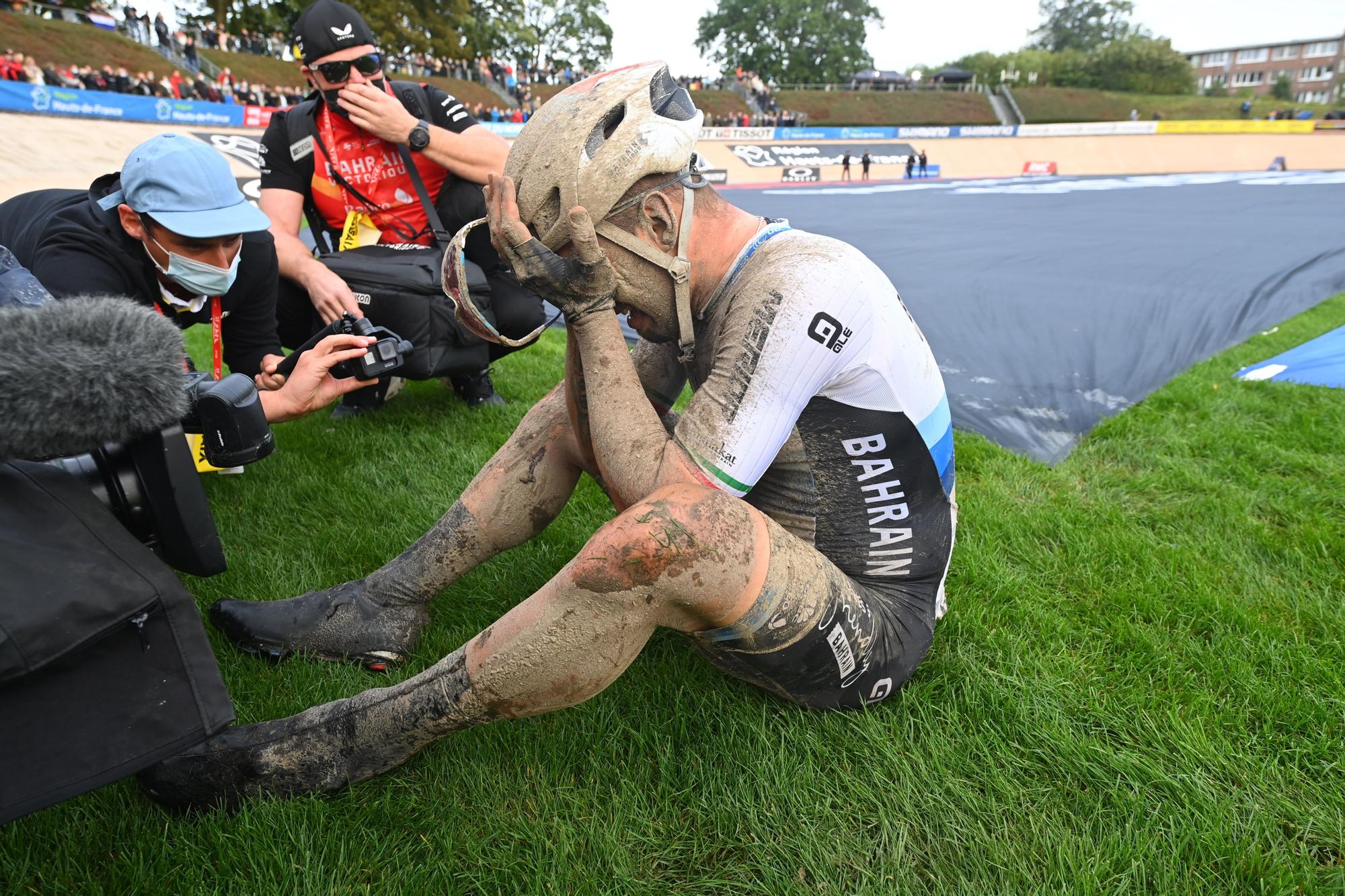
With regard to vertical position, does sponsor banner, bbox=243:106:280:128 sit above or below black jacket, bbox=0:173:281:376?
above

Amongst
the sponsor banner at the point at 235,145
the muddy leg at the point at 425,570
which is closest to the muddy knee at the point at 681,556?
the muddy leg at the point at 425,570

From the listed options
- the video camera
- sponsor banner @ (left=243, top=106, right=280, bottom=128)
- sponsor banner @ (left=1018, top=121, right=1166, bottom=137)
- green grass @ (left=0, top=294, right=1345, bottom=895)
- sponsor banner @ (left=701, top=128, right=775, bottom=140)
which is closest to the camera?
the video camera

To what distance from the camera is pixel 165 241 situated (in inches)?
107

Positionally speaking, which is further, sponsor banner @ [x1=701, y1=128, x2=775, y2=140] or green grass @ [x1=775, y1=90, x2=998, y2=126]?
green grass @ [x1=775, y1=90, x2=998, y2=126]

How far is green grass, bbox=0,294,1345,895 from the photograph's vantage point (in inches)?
64.6

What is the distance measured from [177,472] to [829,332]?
1.25 meters

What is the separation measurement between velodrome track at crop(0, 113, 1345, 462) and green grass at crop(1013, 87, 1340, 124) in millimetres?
35601

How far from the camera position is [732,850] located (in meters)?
1.74

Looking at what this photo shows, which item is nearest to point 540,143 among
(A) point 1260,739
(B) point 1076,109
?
(A) point 1260,739

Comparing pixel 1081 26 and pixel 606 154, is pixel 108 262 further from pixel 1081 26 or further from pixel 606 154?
pixel 1081 26

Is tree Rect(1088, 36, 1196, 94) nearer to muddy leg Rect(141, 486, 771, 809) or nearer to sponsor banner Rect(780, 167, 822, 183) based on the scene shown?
sponsor banner Rect(780, 167, 822, 183)

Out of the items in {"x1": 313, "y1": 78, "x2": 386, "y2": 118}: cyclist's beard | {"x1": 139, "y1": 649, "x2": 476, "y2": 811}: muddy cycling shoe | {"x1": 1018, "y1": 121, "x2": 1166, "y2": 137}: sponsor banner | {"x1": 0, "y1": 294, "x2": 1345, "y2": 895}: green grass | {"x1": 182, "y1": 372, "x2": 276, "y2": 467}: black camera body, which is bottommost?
{"x1": 0, "y1": 294, "x2": 1345, "y2": 895}: green grass

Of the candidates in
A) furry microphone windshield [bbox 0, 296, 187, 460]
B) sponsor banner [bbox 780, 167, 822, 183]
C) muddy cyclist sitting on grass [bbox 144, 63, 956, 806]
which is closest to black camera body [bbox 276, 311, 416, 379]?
muddy cyclist sitting on grass [bbox 144, 63, 956, 806]

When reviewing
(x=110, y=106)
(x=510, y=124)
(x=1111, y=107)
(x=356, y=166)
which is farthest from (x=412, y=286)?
(x=1111, y=107)
